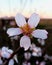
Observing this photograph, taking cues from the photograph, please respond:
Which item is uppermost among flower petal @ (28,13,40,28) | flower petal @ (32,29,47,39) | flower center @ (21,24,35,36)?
flower petal @ (28,13,40,28)

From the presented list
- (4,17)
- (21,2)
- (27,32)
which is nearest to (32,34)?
(27,32)

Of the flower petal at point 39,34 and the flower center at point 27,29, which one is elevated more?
the flower petal at point 39,34

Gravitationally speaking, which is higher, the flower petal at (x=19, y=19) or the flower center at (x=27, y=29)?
the flower petal at (x=19, y=19)

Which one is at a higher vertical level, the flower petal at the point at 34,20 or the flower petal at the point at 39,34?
the flower petal at the point at 34,20

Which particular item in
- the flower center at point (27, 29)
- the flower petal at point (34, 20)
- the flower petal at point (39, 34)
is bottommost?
the flower center at point (27, 29)

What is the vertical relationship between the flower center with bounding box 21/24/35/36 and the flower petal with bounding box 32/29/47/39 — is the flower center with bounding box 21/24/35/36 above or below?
below

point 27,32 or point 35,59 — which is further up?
point 27,32

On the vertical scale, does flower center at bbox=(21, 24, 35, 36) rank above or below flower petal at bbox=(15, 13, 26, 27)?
below

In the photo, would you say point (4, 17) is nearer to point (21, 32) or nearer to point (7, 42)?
point (7, 42)
